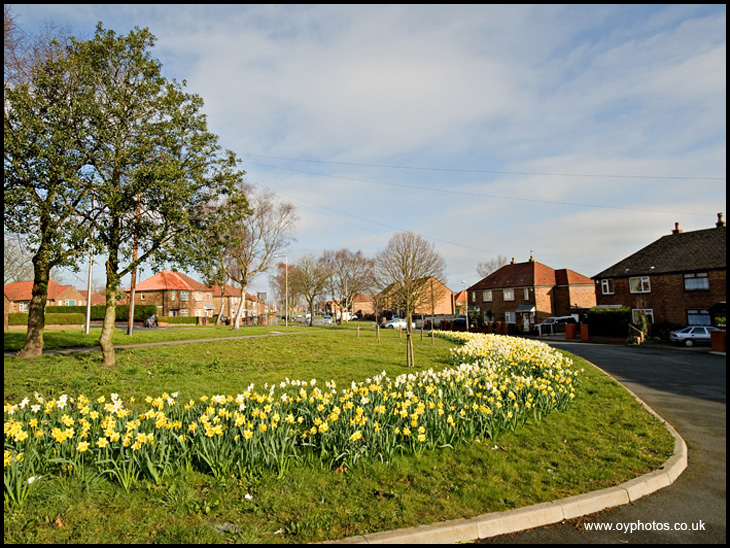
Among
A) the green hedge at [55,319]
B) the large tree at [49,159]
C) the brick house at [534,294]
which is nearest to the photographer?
the large tree at [49,159]

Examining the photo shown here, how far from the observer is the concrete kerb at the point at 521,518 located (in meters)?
3.88

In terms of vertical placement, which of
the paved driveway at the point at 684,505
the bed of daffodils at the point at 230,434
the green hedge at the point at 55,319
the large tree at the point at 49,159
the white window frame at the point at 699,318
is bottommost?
the paved driveway at the point at 684,505

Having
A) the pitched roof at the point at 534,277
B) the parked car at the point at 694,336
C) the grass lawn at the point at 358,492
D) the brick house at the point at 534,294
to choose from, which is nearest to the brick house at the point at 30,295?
the brick house at the point at 534,294

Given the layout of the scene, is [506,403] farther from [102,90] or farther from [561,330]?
[561,330]

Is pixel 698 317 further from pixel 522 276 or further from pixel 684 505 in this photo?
pixel 684 505

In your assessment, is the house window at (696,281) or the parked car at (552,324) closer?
the house window at (696,281)

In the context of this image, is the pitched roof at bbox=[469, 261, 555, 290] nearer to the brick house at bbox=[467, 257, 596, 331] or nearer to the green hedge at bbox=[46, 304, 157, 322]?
the brick house at bbox=[467, 257, 596, 331]

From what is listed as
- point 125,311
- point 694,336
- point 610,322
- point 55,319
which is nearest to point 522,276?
point 610,322

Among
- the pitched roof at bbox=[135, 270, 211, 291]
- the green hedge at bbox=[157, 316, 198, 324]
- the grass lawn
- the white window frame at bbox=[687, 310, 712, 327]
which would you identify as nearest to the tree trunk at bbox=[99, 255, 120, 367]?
the grass lawn

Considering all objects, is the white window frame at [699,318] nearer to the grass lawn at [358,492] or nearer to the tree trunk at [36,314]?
the grass lawn at [358,492]

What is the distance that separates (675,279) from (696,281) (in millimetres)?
1523

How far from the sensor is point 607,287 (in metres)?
41.6

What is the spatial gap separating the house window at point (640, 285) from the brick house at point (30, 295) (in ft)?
237

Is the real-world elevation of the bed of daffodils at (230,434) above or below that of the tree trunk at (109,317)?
below
